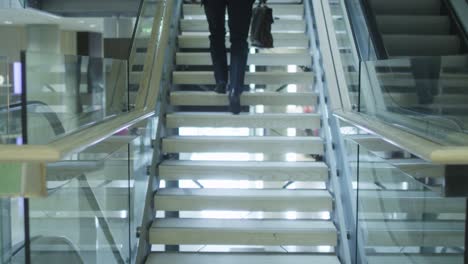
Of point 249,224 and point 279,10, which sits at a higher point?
point 279,10

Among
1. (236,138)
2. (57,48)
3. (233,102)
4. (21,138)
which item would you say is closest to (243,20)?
(233,102)

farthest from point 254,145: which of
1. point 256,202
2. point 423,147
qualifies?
point 423,147

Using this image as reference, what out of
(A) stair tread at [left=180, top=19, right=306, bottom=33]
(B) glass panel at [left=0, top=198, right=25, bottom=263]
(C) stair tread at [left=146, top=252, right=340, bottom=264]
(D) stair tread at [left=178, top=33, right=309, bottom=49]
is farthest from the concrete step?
(A) stair tread at [left=180, top=19, right=306, bottom=33]

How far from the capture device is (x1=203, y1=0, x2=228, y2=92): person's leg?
464 cm

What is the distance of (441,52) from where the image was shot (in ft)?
17.3

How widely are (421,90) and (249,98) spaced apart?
211cm

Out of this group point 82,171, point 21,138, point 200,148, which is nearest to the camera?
point 21,138

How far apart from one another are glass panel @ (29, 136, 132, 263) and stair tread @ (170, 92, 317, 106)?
67.3 inches

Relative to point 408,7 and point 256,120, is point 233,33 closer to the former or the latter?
point 256,120

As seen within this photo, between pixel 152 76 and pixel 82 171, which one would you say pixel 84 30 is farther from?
pixel 82 171

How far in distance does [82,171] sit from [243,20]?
106 inches

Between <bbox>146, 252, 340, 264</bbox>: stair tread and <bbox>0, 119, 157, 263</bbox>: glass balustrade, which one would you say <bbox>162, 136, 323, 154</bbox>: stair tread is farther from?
<bbox>146, 252, 340, 264</bbox>: stair tread

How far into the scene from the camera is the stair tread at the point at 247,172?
13.2 ft

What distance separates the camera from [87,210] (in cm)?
238
